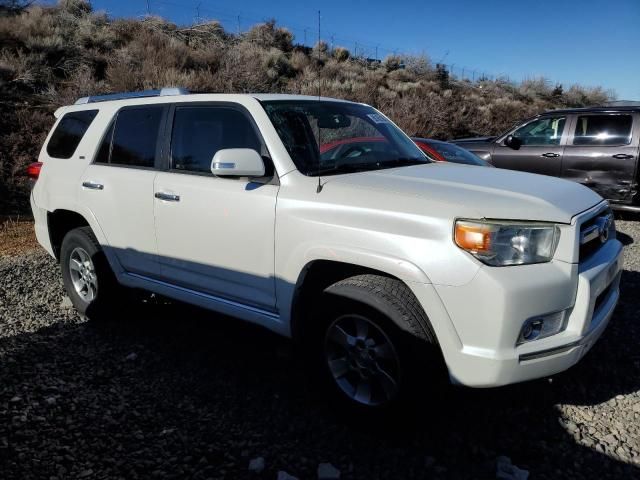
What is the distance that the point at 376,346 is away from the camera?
9.04ft

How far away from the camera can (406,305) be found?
2.55m

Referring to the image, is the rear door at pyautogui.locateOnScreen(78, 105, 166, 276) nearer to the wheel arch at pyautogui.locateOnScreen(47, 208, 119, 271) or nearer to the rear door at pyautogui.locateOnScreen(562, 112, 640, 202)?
the wheel arch at pyautogui.locateOnScreen(47, 208, 119, 271)

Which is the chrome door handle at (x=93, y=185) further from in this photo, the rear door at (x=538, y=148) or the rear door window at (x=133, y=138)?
the rear door at (x=538, y=148)

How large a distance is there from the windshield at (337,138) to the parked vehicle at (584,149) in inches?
223

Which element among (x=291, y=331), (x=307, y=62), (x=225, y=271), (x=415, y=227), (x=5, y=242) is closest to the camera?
(x=415, y=227)

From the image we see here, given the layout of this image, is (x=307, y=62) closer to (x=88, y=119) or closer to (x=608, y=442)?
(x=88, y=119)

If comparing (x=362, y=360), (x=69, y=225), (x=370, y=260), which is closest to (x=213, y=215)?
(x=370, y=260)

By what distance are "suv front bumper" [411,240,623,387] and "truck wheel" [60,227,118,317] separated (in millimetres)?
2966

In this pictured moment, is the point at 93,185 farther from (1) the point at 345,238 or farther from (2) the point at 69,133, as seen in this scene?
(1) the point at 345,238

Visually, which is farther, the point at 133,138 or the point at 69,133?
the point at 69,133

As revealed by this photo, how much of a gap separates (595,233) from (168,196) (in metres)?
2.74

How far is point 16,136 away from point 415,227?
1093cm

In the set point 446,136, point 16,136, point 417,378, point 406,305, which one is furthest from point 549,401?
point 446,136

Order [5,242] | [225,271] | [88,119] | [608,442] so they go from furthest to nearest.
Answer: [5,242]
[88,119]
[225,271]
[608,442]
